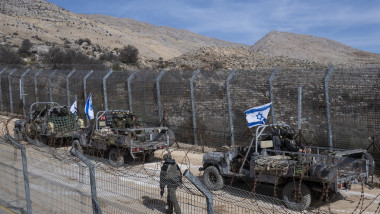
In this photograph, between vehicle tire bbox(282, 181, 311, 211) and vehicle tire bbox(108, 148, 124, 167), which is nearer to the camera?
vehicle tire bbox(282, 181, 311, 211)

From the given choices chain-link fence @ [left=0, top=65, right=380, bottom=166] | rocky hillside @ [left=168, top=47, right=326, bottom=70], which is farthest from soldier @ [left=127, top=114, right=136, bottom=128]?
rocky hillside @ [left=168, top=47, right=326, bottom=70]

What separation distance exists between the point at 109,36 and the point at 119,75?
73.5m

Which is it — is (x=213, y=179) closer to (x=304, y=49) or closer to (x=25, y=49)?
(x=25, y=49)

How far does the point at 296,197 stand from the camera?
7781 millimetres

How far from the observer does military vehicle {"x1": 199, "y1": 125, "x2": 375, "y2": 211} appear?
24.6 ft


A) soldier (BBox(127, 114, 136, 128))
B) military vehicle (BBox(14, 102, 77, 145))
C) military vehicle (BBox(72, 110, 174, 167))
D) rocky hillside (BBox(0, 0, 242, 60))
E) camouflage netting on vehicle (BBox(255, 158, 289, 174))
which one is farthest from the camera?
rocky hillside (BBox(0, 0, 242, 60))

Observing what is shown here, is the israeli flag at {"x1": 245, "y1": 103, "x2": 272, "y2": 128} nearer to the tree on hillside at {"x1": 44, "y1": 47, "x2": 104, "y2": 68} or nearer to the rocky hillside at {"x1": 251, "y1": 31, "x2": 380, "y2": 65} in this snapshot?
the tree on hillside at {"x1": 44, "y1": 47, "x2": 104, "y2": 68}

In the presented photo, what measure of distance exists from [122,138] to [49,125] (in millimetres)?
4989

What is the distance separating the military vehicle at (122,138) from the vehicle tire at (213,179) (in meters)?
2.68

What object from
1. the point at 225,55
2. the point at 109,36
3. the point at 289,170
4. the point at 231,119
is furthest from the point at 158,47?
the point at 289,170

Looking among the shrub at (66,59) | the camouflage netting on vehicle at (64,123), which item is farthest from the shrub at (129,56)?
the camouflage netting on vehicle at (64,123)

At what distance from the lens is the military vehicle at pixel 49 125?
50.6ft

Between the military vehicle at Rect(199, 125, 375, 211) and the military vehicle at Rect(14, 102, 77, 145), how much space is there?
26.2 feet

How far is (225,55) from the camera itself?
3838 cm
